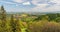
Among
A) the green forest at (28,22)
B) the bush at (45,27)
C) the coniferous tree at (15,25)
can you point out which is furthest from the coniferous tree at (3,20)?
the bush at (45,27)

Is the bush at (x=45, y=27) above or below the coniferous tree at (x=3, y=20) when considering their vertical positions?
below

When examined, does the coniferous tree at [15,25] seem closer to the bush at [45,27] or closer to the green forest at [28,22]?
the green forest at [28,22]

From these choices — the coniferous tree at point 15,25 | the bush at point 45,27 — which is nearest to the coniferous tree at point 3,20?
the coniferous tree at point 15,25

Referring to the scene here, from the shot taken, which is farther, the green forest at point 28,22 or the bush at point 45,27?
the bush at point 45,27

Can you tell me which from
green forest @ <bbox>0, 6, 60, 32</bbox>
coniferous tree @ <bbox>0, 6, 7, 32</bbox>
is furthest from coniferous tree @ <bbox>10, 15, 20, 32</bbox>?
coniferous tree @ <bbox>0, 6, 7, 32</bbox>

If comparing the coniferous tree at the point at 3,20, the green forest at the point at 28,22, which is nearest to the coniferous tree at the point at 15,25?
the green forest at the point at 28,22

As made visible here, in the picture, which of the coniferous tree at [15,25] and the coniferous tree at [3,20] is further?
the coniferous tree at [15,25]

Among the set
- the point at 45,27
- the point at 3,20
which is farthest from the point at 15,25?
the point at 45,27

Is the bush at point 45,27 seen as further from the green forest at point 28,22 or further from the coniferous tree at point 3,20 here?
the coniferous tree at point 3,20
